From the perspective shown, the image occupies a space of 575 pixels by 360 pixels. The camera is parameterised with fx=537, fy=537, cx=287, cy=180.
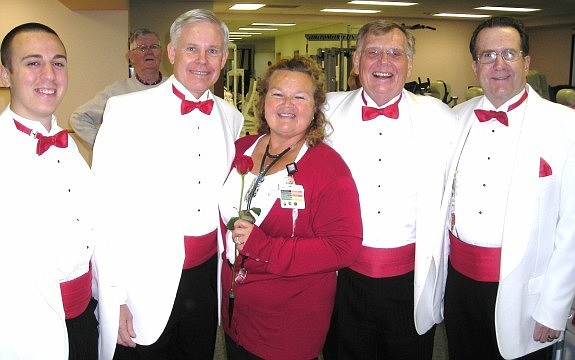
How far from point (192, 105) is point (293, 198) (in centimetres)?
68

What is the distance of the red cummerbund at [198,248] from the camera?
237cm

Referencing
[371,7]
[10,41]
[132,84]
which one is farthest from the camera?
[371,7]

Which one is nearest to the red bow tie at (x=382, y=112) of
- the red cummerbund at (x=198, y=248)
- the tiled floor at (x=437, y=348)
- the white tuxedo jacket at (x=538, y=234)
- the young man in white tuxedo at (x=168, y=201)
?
the white tuxedo jacket at (x=538, y=234)

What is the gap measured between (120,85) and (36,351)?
10.3 feet

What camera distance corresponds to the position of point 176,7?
1080 cm

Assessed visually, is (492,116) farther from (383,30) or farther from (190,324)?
(190,324)

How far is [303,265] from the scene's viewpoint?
2.04m

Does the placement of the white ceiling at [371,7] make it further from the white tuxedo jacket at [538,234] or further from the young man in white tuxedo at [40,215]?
the white tuxedo jacket at [538,234]

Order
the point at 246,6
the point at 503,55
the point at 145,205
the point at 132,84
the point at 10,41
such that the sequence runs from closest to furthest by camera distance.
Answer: the point at 10,41 < the point at 145,205 < the point at 503,55 < the point at 132,84 < the point at 246,6

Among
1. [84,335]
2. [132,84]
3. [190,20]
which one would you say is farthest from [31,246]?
[132,84]

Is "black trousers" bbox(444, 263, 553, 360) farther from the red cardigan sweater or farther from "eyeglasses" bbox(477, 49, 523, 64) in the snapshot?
"eyeglasses" bbox(477, 49, 523, 64)

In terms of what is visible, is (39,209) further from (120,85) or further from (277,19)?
(277,19)

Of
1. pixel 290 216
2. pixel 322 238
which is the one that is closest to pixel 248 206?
pixel 290 216

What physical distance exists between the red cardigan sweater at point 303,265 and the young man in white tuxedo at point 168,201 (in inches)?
12.0
